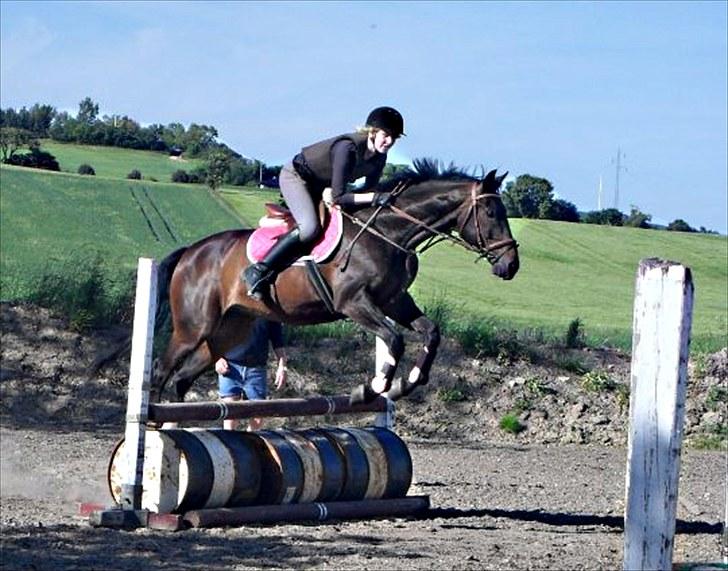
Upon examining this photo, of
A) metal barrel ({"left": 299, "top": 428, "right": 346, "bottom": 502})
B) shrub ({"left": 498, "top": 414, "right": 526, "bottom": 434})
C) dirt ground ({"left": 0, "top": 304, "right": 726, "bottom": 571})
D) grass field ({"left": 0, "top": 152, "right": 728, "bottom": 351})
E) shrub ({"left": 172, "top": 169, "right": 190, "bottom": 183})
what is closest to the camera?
dirt ground ({"left": 0, "top": 304, "right": 726, "bottom": 571})

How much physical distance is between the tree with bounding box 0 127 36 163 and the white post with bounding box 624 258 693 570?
33.8m

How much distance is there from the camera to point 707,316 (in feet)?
99.2

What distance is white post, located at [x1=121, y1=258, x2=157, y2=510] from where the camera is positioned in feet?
32.1

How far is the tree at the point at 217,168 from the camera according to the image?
30.5m

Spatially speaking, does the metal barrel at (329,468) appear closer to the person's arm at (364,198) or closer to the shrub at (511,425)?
the person's arm at (364,198)

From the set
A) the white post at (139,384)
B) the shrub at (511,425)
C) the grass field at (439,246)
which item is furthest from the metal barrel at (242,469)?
the grass field at (439,246)

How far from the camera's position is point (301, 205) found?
11.1 m

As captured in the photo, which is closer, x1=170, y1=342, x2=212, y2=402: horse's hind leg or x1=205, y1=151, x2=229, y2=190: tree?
x1=170, y1=342, x2=212, y2=402: horse's hind leg

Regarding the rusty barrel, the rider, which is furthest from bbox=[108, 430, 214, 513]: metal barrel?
the rider

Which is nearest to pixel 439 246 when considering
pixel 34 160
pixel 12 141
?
pixel 34 160

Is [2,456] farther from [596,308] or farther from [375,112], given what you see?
[596,308]

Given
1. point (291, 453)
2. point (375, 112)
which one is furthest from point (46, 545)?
point (375, 112)

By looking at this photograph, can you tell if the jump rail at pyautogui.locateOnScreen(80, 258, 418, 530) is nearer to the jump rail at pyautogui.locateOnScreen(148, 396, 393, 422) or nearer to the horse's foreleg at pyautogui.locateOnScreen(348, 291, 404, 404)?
the jump rail at pyautogui.locateOnScreen(148, 396, 393, 422)

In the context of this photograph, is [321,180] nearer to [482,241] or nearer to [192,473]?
[482,241]
